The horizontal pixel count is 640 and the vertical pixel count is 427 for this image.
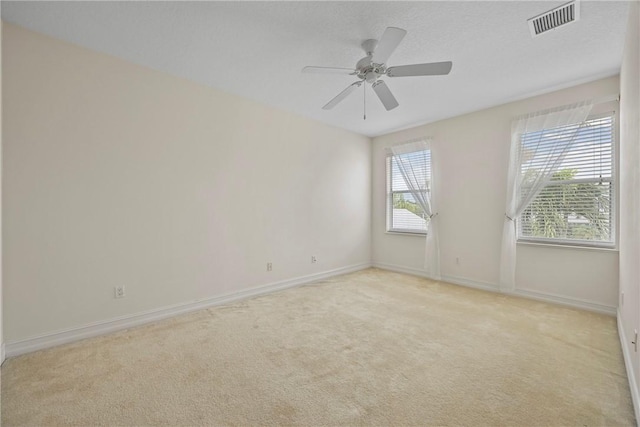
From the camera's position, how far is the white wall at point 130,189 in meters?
2.29

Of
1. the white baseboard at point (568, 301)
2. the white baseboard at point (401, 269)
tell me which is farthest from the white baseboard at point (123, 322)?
the white baseboard at point (568, 301)

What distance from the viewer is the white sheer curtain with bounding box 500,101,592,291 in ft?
11.0

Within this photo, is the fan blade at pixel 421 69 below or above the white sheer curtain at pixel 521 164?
above

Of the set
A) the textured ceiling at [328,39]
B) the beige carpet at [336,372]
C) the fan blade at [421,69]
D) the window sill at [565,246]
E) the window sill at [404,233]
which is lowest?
the beige carpet at [336,372]

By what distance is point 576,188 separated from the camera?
332 centimetres

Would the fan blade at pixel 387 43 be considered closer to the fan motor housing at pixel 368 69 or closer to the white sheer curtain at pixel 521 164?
the fan motor housing at pixel 368 69

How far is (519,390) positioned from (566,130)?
3107 millimetres

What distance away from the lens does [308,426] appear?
59.7 inches

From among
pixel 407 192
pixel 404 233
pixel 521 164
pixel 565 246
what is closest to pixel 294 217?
pixel 404 233

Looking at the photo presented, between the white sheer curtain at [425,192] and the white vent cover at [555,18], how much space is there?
240 centimetres

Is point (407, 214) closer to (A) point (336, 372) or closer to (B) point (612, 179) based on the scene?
(B) point (612, 179)

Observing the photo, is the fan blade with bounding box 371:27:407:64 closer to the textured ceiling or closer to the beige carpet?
the textured ceiling

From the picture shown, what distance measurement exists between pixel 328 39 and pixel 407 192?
10.6 feet

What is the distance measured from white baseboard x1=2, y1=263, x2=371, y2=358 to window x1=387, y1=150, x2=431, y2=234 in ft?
7.54
